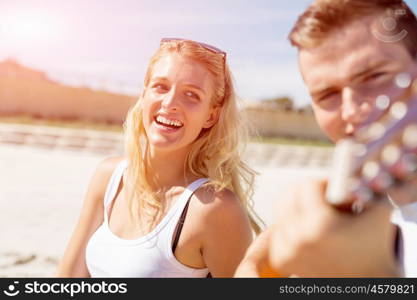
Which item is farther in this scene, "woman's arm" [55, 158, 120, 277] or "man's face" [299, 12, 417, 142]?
"woman's arm" [55, 158, 120, 277]

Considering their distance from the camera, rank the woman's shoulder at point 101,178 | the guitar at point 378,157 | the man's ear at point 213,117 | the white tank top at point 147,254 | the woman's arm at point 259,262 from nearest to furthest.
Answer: the guitar at point 378,157, the woman's arm at point 259,262, the white tank top at point 147,254, the man's ear at point 213,117, the woman's shoulder at point 101,178

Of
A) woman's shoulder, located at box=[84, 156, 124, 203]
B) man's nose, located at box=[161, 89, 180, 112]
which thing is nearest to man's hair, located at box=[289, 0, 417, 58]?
man's nose, located at box=[161, 89, 180, 112]

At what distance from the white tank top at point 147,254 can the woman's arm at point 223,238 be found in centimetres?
5

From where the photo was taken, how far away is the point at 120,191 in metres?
1.44

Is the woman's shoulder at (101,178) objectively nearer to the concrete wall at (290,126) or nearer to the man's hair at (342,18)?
the man's hair at (342,18)

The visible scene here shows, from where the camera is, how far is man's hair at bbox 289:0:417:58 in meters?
0.76

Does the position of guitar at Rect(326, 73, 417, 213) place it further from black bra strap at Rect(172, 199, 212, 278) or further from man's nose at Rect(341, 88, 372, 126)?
black bra strap at Rect(172, 199, 212, 278)

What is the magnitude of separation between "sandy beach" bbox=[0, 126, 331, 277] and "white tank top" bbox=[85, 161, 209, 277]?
34cm

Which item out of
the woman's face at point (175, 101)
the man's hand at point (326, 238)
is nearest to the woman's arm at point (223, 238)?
the woman's face at point (175, 101)

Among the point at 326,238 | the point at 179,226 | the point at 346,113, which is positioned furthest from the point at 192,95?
the point at 326,238

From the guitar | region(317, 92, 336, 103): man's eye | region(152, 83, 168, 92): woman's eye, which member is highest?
the guitar

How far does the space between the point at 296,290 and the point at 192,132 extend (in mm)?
498

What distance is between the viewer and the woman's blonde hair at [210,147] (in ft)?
4.24

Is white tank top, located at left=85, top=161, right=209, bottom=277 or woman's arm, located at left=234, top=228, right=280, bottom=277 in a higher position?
woman's arm, located at left=234, top=228, right=280, bottom=277
